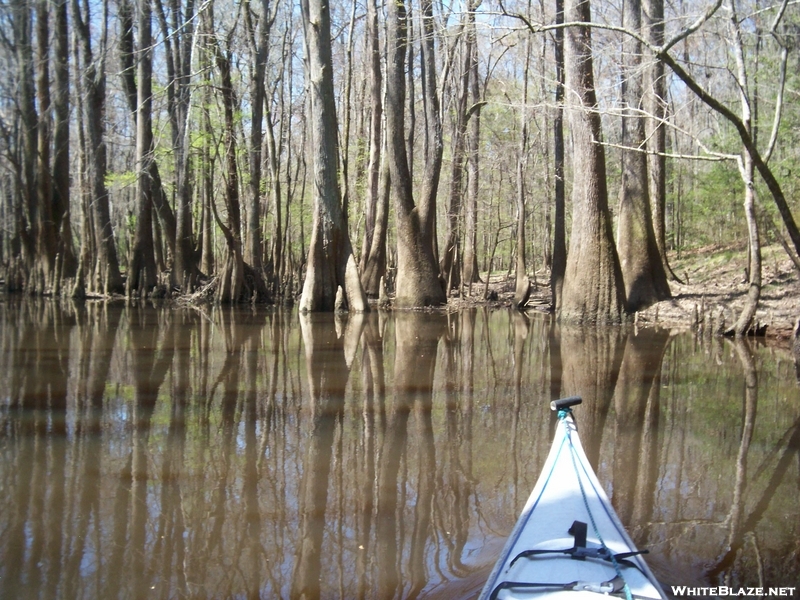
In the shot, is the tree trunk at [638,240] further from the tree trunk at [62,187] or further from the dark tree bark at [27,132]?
the dark tree bark at [27,132]

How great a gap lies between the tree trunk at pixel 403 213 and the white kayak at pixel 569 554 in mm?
12674

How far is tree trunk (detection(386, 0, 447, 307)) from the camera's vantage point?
51.3 ft

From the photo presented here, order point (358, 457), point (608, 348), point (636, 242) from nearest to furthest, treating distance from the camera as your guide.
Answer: point (358, 457)
point (608, 348)
point (636, 242)

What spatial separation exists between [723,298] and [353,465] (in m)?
11.0

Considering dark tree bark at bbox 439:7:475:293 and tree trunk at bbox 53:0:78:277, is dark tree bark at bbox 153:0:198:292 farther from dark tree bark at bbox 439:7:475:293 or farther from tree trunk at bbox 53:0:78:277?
dark tree bark at bbox 439:7:475:293

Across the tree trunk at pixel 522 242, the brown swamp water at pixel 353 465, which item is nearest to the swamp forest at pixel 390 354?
the brown swamp water at pixel 353 465

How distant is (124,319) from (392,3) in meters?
8.38

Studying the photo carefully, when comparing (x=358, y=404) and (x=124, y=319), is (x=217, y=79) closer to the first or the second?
(x=124, y=319)

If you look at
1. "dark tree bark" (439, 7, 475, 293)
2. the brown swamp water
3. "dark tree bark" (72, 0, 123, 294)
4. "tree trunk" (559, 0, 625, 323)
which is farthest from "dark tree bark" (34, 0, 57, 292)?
"tree trunk" (559, 0, 625, 323)

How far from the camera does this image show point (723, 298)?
1355cm

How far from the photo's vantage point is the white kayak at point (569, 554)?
229 centimetres

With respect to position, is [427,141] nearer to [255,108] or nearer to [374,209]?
[374,209]

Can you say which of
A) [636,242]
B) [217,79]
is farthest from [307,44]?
[636,242]

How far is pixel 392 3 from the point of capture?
1516 cm
